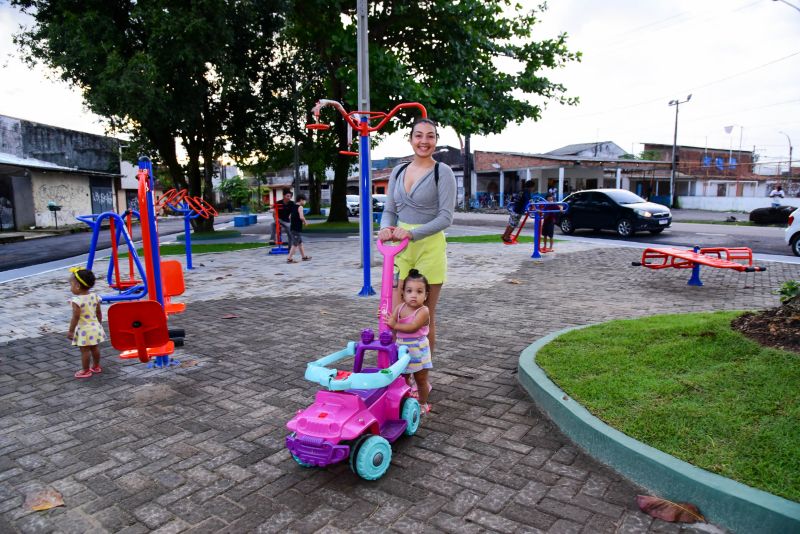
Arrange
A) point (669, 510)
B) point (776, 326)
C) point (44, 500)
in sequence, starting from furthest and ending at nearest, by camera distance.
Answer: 1. point (776, 326)
2. point (44, 500)
3. point (669, 510)

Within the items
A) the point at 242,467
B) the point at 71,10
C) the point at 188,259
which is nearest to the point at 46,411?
the point at 242,467

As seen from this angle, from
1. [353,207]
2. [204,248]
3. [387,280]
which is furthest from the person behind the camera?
[353,207]

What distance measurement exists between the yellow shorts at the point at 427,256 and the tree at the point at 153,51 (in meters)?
12.3

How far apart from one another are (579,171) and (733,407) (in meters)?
41.1

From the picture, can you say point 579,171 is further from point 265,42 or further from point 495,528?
point 495,528

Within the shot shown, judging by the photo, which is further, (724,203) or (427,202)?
(724,203)

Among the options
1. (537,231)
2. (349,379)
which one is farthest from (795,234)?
(349,379)

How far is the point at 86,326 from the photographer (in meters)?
4.80

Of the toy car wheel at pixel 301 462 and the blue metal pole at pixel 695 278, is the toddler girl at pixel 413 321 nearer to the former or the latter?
the toy car wheel at pixel 301 462

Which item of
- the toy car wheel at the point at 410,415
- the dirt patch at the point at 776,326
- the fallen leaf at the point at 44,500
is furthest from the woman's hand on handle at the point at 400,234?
the dirt patch at the point at 776,326

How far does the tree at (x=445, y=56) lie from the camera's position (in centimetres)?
1469

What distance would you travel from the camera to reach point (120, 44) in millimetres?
14969

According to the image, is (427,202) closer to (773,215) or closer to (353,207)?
(773,215)

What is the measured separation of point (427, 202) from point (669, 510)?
2377 mm
